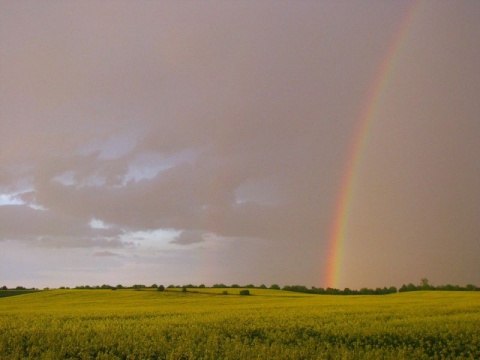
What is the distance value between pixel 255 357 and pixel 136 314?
19345 mm

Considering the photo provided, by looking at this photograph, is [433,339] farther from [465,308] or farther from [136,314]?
[136,314]

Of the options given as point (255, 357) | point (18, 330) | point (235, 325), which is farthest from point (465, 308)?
point (18, 330)

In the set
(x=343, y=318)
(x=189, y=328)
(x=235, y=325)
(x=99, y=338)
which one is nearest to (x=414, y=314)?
(x=343, y=318)

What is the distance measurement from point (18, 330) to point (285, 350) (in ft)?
46.1

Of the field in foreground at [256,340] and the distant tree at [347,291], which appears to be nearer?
the field in foreground at [256,340]

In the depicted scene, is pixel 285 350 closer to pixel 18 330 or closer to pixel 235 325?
pixel 235 325

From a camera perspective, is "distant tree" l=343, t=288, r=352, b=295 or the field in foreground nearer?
the field in foreground

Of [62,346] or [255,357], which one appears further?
[62,346]

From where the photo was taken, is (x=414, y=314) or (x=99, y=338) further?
(x=414, y=314)

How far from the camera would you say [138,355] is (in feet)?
57.3

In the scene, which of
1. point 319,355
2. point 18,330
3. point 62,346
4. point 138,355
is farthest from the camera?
point 18,330

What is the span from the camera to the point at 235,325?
23547 millimetres

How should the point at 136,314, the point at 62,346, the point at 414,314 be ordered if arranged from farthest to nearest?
the point at 136,314
the point at 414,314
the point at 62,346

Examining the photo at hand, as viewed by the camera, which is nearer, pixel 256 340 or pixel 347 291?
pixel 256 340
